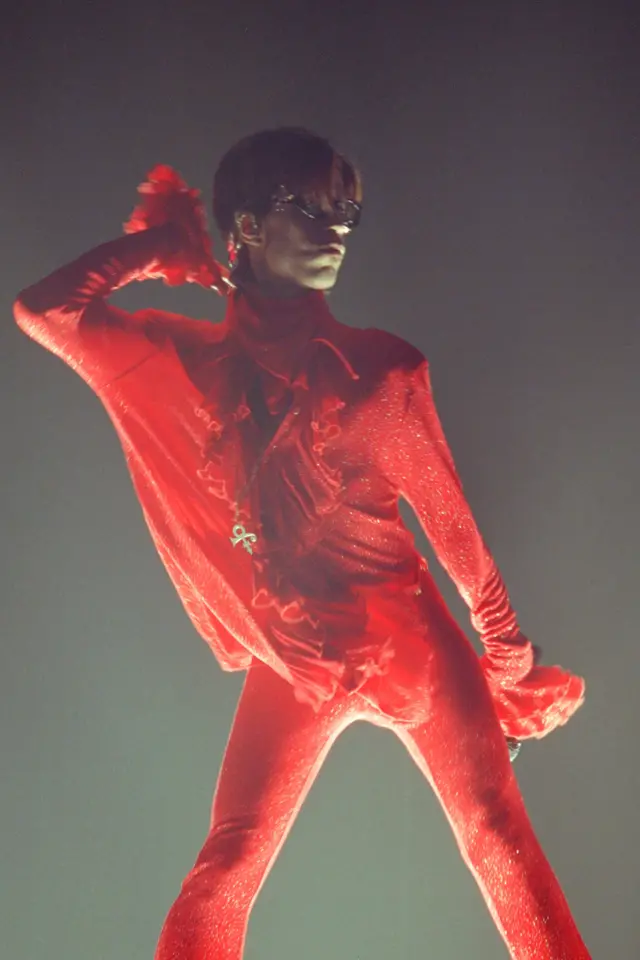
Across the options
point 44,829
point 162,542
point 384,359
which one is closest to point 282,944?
point 44,829

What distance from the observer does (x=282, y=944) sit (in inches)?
62.2

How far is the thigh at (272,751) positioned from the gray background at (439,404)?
0.34m

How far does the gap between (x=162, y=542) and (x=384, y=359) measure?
0.37 m

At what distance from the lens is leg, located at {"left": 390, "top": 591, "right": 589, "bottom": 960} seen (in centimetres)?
118

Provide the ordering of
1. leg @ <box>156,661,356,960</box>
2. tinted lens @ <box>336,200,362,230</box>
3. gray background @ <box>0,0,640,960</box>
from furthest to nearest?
1. gray background @ <box>0,0,640,960</box>
2. tinted lens @ <box>336,200,362,230</box>
3. leg @ <box>156,661,356,960</box>

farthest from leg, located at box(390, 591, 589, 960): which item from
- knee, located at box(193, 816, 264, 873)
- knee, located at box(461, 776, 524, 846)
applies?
knee, located at box(193, 816, 264, 873)

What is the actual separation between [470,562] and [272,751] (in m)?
0.36

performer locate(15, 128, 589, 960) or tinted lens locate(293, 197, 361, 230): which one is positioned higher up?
tinted lens locate(293, 197, 361, 230)

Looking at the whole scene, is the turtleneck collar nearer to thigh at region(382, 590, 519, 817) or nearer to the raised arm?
the raised arm

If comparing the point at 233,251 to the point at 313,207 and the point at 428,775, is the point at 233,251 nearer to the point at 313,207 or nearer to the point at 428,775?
the point at 313,207

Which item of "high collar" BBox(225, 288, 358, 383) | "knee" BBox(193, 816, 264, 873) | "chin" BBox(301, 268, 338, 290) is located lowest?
"knee" BBox(193, 816, 264, 873)

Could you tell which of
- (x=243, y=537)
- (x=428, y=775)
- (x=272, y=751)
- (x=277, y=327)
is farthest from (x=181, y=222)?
(x=428, y=775)

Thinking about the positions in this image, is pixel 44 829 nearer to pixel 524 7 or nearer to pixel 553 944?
pixel 553 944

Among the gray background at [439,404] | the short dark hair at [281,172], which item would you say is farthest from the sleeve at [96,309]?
the gray background at [439,404]
